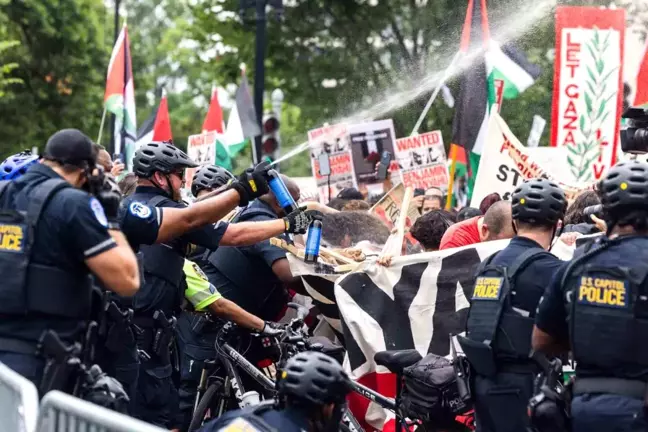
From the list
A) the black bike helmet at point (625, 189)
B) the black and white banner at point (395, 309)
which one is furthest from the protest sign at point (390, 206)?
the black bike helmet at point (625, 189)

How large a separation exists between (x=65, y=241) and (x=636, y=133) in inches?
138

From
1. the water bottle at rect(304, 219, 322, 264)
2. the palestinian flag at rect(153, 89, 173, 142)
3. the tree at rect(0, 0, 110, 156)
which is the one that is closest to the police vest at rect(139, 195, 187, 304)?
the water bottle at rect(304, 219, 322, 264)

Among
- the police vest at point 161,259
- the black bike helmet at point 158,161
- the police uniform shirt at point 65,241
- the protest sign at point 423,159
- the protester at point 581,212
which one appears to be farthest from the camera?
the protest sign at point 423,159

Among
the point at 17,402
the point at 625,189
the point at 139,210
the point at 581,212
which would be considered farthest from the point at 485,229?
the point at 17,402

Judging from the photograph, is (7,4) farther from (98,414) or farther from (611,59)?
(98,414)

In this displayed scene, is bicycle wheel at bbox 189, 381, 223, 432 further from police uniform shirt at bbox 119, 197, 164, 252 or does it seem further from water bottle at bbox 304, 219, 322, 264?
police uniform shirt at bbox 119, 197, 164, 252

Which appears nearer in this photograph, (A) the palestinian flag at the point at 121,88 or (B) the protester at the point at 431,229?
(B) the protester at the point at 431,229

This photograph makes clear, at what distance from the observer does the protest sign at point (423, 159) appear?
57.7 feet

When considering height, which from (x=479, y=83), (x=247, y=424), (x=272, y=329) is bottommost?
(x=272, y=329)

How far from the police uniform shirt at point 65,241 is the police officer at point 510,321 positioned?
175 cm

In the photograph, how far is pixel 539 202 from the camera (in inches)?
255

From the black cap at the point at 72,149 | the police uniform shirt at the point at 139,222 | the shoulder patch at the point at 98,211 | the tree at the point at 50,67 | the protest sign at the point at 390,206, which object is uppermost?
the black cap at the point at 72,149

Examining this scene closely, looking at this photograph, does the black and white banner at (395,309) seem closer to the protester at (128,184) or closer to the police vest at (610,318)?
the protester at (128,184)

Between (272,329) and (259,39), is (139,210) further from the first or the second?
(259,39)
